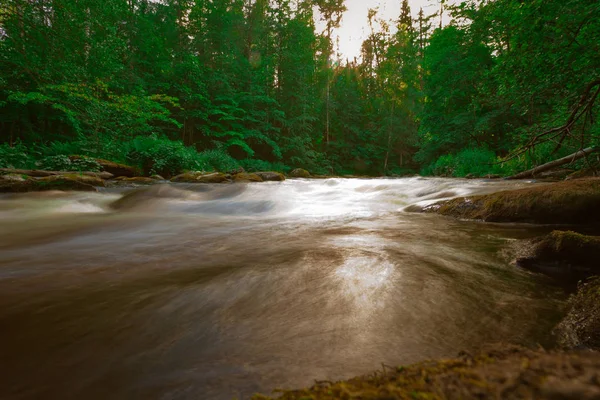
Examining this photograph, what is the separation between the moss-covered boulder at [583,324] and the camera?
1263mm

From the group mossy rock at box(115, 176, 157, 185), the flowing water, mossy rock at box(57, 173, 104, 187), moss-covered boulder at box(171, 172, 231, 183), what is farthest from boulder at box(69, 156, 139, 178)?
the flowing water

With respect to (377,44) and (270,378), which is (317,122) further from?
(270,378)

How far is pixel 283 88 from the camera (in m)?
26.4

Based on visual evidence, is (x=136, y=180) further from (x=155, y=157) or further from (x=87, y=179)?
(x=155, y=157)

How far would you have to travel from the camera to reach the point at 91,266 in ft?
7.97

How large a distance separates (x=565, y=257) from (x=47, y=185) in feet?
31.2

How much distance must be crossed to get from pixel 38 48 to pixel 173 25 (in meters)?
14.5

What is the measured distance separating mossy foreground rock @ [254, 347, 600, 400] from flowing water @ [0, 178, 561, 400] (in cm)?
54

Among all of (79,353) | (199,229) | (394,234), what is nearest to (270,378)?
(79,353)

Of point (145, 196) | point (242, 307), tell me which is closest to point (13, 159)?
point (145, 196)

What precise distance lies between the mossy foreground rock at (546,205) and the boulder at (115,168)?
1156cm

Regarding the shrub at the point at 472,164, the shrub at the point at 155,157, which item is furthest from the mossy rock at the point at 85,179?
the shrub at the point at 472,164

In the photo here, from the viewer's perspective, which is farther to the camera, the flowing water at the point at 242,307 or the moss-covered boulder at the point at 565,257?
the moss-covered boulder at the point at 565,257

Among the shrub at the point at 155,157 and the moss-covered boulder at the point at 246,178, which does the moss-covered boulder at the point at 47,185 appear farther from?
the moss-covered boulder at the point at 246,178
